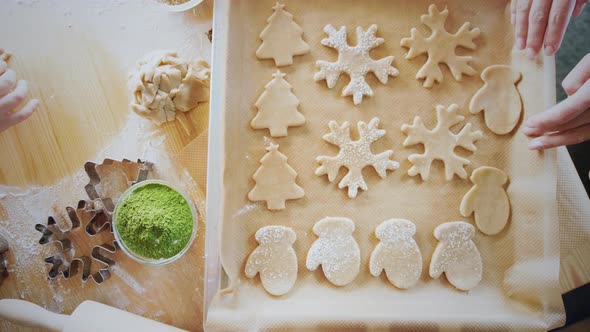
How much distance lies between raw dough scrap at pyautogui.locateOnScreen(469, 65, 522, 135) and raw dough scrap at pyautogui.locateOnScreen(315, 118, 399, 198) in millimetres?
294

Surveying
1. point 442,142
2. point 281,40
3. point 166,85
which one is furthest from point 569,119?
point 166,85

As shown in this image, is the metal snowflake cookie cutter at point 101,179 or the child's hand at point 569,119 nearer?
the child's hand at point 569,119

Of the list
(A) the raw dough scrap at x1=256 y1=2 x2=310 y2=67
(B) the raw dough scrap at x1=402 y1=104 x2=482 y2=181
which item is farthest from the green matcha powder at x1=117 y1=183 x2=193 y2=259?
(B) the raw dough scrap at x1=402 y1=104 x2=482 y2=181

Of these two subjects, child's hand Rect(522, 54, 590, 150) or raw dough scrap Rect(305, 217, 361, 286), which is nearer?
child's hand Rect(522, 54, 590, 150)

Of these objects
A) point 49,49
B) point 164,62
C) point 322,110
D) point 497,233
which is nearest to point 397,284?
point 497,233

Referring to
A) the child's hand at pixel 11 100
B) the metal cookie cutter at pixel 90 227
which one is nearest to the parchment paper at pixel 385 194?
the metal cookie cutter at pixel 90 227

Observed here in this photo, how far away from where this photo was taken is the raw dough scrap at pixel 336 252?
1.24 m

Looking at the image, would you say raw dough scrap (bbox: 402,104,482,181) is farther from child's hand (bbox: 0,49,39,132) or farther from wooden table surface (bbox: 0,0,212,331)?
child's hand (bbox: 0,49,39,132)

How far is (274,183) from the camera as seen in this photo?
4.14 feet

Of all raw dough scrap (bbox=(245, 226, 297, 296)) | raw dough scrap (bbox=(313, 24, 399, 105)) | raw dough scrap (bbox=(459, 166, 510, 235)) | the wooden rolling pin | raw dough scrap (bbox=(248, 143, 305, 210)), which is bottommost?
the wooden rolling pin

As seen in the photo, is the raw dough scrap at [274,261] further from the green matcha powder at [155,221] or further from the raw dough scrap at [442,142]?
the raw dough scrap at [442,142]

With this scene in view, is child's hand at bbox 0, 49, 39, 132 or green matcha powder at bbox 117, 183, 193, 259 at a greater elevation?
child's hand at bbox 0, 49, 39, 132

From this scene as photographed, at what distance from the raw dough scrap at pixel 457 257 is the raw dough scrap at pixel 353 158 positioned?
0.75 ft

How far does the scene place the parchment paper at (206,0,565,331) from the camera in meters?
1.20
